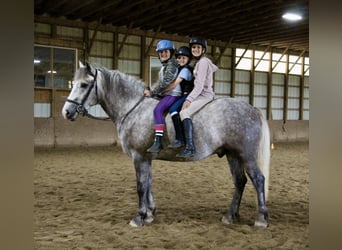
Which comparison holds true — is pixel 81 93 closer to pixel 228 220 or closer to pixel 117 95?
pixel 117 95

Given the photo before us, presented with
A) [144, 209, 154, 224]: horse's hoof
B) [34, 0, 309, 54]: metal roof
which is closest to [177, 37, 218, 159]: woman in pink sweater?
[144, 209, 154, 224]: horse's hoof

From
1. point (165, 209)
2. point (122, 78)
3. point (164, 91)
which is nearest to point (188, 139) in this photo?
point (164, 91)

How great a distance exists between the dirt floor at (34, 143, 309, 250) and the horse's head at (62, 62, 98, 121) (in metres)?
1.23

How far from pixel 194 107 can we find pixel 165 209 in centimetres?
153

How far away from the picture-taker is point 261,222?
3.97m

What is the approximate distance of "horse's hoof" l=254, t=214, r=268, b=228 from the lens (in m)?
3.96

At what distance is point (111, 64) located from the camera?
13.8 m

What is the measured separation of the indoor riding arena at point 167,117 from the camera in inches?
151

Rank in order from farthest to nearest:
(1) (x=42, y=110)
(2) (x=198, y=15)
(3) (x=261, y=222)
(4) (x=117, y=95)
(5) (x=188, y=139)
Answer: (1) (x=42, y=110) → (2) (x=198, y=15) → (4) (x=117, y=95) → (3) (x=261, y=222) → (5) (x=188, y=139)

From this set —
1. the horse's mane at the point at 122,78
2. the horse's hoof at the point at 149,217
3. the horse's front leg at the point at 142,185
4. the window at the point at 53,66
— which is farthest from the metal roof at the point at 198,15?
the horse's hoof at the point at 149,217

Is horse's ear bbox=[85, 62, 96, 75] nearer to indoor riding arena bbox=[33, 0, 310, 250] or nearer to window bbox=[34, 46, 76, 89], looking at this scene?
indoor riding arena bbox=[33, 0, 310, 250]
